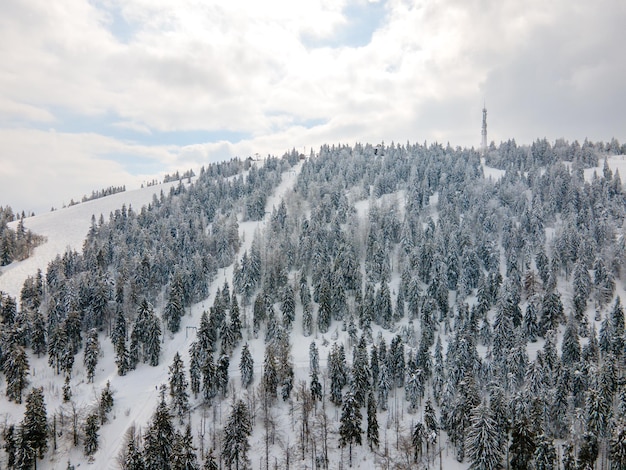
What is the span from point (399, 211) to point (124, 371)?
124 meters

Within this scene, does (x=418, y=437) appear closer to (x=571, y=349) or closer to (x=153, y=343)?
(x=571, y=349)

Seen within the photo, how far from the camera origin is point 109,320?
117062mm

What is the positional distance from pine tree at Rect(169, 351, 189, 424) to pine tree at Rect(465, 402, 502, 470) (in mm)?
59029

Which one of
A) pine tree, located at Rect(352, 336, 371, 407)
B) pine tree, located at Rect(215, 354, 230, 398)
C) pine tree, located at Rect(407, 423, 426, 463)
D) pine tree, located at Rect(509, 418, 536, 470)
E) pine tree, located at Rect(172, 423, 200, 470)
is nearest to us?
pine tree, located at Rect(172, 423, 200, 470)

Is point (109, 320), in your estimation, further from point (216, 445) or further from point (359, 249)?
point (359, 249)

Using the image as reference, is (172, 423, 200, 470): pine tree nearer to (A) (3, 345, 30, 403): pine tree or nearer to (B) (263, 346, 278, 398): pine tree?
(B) (263, 346, 278, 398): pine tree

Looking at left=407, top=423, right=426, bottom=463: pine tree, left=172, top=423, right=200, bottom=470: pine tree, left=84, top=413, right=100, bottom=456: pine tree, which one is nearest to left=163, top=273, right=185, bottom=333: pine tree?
left=84, top=413, right=100, bottom=456: pine tree

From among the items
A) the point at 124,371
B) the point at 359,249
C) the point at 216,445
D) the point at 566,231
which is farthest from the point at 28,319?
the point at 566,231

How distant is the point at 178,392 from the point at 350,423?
38607 millimetres

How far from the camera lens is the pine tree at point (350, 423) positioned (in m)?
77.2

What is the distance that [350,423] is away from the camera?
77312mm

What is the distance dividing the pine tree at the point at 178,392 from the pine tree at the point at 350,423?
35263 millimetres

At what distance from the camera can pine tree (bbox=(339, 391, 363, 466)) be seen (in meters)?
77.2

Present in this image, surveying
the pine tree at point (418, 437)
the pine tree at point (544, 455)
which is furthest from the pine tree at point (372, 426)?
the pine tree at point (544, 455)
